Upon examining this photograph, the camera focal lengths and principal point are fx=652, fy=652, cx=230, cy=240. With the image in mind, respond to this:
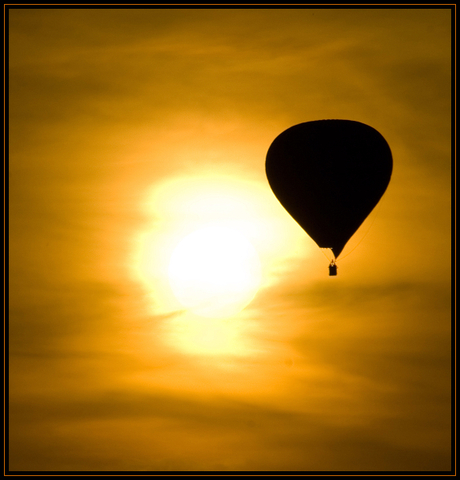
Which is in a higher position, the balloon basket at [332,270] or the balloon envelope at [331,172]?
the balloon envelope at [331,172]

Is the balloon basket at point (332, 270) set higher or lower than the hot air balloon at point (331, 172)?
lower

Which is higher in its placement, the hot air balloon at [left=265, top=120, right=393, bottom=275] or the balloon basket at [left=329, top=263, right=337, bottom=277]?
the hot air balloon at [left=265, top=120, right=393, bottom=275]

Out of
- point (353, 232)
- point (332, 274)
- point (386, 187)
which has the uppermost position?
point (386, 187)
